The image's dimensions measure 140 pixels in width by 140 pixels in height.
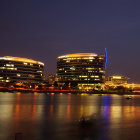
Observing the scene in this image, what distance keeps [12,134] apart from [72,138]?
678cm

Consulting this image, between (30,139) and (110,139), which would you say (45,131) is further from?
(110,139)

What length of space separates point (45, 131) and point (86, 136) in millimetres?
5834

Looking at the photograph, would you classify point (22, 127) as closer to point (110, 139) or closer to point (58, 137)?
point (58, 137)

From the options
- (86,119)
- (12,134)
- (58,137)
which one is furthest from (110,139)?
(12,134)

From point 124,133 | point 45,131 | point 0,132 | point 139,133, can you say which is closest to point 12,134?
point 0,132

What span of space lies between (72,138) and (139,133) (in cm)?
850

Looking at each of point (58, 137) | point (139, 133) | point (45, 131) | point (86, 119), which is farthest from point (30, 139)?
point (139, 133)

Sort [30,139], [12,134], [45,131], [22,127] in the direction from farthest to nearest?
1. [22,127]
2. [45,131]
3. [12,134]
4. [30,139]

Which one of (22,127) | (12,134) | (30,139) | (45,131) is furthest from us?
(22,127)

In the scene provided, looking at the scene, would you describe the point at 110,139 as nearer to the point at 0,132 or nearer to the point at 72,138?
the point at 72,138

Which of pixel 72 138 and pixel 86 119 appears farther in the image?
pixel 86 119

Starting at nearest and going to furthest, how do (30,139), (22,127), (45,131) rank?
(30,139), (45,131), (22,127)

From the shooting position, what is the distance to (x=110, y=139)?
24.6m

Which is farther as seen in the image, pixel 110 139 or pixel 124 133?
pixel 124 133
